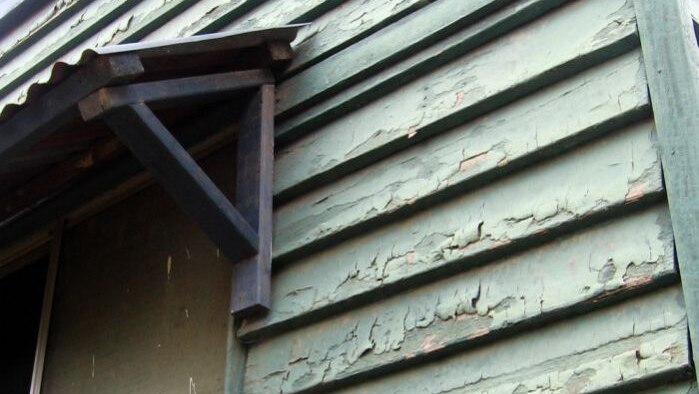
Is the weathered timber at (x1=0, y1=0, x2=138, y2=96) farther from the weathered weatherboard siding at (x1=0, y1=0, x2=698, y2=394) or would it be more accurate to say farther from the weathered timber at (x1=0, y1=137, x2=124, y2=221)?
the weathered weatherboard siding at (x1=0, y1=0, x2=698, y2=394)

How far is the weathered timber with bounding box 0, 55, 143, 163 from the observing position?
2742 millimetres

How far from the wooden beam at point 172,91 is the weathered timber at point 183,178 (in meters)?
0.04

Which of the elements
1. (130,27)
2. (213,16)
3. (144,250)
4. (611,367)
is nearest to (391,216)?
(611,367)

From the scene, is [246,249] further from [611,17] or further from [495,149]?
[611,17]

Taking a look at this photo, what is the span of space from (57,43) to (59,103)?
7.19 ft

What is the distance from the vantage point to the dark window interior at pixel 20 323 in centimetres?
410

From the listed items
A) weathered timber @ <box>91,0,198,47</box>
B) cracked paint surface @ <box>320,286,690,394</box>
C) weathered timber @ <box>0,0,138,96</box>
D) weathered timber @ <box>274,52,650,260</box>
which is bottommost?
cracked paint surface @ <box>320,286,690,394</box>

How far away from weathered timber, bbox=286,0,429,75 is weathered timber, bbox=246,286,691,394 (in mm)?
1128

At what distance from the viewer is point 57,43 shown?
16.0 feet

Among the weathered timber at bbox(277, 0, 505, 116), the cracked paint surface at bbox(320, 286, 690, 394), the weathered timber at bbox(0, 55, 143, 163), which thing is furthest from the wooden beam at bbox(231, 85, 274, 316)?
the cracked paint surface at bbox(320, 286, 690, 394)

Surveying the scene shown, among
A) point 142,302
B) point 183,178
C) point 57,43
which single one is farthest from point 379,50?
point 57,43

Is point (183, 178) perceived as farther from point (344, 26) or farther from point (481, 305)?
point (481, 305)

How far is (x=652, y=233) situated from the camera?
2246 mm

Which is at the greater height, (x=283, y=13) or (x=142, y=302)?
(x=283, y=13)
